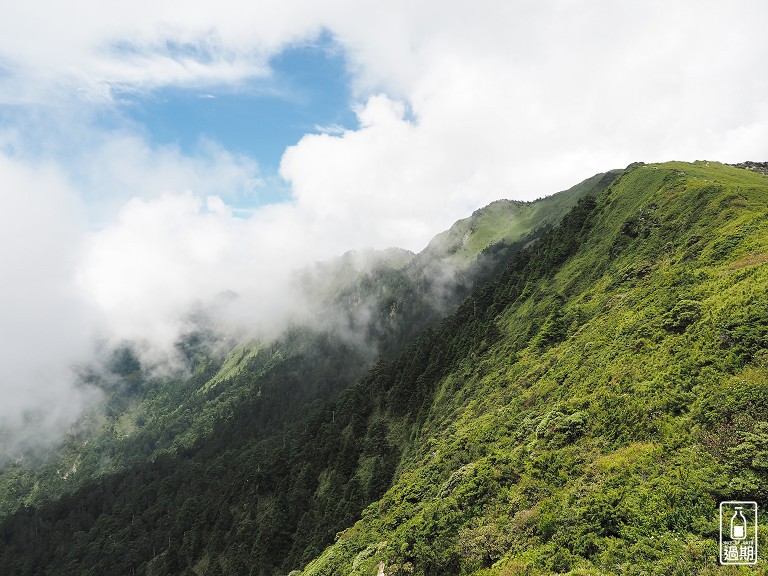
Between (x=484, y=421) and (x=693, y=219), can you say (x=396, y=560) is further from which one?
(x=693, y=219)

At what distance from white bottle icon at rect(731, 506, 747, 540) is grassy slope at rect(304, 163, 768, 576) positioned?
0.70 meters

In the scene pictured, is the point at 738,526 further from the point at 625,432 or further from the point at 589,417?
the point at 589,417

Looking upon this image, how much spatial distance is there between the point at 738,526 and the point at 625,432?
35.0 ft

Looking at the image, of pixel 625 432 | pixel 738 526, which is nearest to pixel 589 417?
pixel 625 432

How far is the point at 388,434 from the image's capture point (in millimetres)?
107875

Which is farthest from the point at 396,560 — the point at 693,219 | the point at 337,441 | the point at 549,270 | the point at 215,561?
the point at 215,561

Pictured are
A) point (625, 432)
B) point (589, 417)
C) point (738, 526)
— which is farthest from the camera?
point (589, 417)

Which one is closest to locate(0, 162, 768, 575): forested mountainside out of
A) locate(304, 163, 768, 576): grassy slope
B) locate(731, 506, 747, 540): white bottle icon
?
locate(304, 163, 768, 576): grassy slope

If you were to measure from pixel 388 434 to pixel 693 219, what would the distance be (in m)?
82.2

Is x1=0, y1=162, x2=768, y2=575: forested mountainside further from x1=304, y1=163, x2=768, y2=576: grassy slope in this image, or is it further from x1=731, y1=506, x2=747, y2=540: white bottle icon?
x1=731, y1=506, x2=747, y2=540: white bottle icon

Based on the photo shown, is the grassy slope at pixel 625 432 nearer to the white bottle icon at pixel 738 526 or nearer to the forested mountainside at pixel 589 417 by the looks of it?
the forested mountainside at pixel 589 417

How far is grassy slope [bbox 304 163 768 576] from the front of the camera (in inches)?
780

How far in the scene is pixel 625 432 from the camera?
27.7 m

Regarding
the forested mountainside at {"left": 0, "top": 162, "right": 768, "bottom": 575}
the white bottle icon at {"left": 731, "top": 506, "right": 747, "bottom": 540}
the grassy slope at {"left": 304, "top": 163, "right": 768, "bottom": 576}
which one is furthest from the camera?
the forested mountainside at {"left": 0, "top": 162, "right": 768, "bottom": 575}
